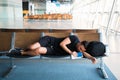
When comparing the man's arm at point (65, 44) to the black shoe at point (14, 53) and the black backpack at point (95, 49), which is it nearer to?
the black backpack at point (95, 49)

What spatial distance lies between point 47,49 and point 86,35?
2.90ft

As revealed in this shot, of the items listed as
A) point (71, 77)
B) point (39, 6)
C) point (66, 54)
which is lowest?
point (71, 77)

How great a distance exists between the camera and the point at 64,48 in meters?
3.86

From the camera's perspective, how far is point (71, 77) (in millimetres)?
3963

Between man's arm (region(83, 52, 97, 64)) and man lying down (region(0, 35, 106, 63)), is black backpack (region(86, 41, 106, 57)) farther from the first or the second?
man's arm (region(83, 52, 97, 64))

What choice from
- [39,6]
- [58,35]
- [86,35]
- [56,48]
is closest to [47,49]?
[56,48]

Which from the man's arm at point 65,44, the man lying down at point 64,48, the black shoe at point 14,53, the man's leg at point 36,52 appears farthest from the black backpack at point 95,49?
the black shoe at point 14,53

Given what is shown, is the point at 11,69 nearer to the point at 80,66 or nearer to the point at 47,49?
the point at 47,49

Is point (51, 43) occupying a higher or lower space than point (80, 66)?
higher

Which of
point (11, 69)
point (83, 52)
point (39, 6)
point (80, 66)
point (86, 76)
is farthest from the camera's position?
point (39, 6)

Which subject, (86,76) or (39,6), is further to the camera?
(39,6)

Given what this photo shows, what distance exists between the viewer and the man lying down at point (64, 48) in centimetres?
380

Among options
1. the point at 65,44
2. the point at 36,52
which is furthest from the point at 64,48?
the point at 36,52

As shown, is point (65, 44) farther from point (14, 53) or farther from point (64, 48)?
point (14, 53)
